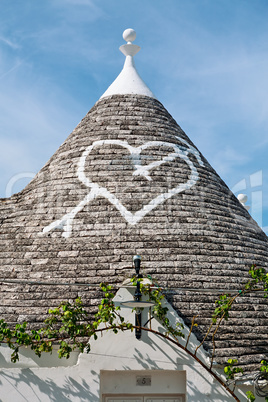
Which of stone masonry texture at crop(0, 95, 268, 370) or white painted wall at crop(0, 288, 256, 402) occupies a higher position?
stone masonry texture at crop(0, 95, 268, 370)

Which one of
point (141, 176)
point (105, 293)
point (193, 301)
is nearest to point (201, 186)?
point (141, 176)

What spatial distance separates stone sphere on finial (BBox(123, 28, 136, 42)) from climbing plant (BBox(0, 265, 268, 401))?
24.4 feet

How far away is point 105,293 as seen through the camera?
28.2ft

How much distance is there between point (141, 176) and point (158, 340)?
3.59m

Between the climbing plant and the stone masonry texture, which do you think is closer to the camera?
the climbing plant

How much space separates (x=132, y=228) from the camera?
9961 millimetres

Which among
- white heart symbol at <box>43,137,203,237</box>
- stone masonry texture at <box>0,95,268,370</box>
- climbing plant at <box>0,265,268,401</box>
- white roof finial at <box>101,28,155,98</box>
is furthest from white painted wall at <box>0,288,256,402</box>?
white roof finial at <box>101,28,155,98</box>

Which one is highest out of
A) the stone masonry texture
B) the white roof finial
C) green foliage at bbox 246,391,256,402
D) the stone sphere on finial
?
the stone sphere on finial

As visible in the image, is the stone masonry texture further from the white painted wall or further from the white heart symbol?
the white painted wall

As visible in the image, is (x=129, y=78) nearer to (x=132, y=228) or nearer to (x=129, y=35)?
(x=129, y=35)

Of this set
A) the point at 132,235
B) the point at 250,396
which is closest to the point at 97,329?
the point at 132,235

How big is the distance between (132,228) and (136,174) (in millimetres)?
1396

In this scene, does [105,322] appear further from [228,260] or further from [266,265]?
[266,265]

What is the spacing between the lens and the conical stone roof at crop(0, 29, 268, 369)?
360 inches
